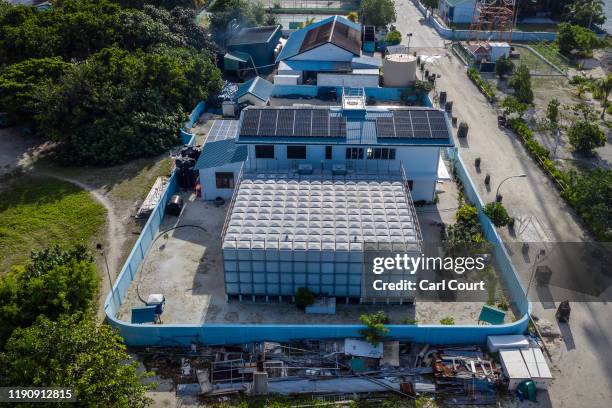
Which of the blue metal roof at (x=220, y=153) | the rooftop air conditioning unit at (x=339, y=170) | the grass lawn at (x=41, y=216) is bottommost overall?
the grass lawn at (x=41, y=216)

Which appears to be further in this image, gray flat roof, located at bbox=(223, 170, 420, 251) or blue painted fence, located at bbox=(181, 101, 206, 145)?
blue painted fence, located at bbox=(181, 101, 206, 145)

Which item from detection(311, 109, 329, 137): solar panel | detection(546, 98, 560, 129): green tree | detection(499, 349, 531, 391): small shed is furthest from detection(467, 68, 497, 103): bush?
detection(499, 349, 531, 391): small shed

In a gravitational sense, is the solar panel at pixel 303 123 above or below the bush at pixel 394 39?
above

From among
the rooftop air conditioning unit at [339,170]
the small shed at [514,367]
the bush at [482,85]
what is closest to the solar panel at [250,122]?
the rooftop air conditioning unit at [339,170]

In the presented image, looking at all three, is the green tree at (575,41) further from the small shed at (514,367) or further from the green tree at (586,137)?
the small shed at (514,367)

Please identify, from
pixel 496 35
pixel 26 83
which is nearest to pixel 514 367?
pixel 26 83

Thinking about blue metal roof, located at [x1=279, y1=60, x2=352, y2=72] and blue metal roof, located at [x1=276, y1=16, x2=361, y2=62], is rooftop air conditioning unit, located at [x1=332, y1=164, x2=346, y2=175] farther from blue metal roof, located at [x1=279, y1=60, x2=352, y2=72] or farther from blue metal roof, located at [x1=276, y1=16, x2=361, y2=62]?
blue metal roof, located at [x1=276, y1=16, x2=361, y2=62]
